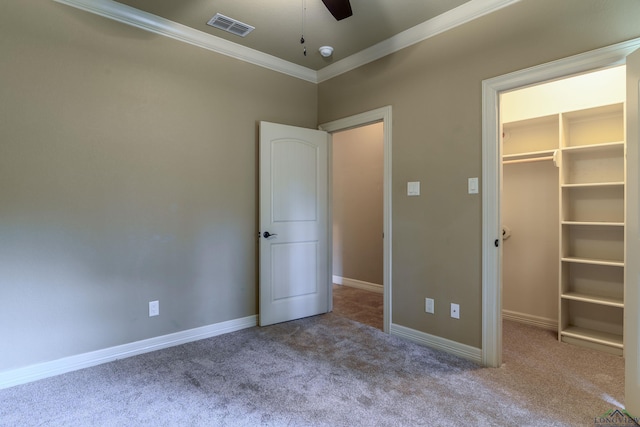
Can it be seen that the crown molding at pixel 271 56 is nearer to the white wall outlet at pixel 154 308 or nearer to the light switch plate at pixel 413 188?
the light switch plate at pixel 413 188

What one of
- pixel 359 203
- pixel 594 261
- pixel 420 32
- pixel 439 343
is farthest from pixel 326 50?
pixel 594 261

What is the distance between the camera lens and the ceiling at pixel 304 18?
8.41 ft

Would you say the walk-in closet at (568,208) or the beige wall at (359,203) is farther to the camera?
the beige wall at (359,203)

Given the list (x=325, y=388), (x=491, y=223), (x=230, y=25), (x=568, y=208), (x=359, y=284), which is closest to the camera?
(x=325, y=388)

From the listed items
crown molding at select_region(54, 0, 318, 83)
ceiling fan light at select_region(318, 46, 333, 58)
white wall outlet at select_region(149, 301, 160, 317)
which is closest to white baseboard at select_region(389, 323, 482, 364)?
white wall outlet at select_region(149, 301, 160, 317)

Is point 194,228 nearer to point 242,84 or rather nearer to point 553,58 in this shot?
point 242,84

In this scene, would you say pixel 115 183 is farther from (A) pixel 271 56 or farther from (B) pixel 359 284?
(B) pixel 359 284

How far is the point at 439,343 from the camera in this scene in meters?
2.81

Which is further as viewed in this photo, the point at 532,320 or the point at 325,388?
the point at 532,320

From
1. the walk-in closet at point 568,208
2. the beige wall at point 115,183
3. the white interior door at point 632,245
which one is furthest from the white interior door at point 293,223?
the white interior door at point 632,245

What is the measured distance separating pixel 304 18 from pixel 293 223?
1.85m

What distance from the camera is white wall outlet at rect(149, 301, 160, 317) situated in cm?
280

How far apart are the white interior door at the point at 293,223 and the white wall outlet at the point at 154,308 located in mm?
918

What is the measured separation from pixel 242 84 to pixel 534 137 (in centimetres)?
289
